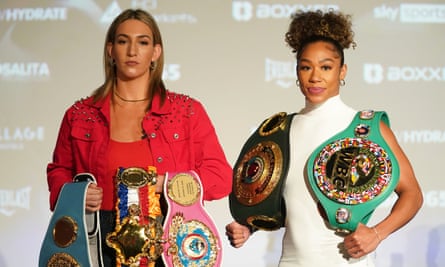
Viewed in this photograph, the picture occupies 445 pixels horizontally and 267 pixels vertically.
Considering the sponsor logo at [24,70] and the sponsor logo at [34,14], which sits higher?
the sponsor logo at [34,14]

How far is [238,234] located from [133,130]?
1.50ft

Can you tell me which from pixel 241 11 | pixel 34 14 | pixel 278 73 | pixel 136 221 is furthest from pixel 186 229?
pixel 34 14

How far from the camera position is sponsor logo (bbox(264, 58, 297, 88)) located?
3.73m

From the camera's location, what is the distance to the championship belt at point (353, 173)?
2123 mm

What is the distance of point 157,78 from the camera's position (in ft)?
7.39

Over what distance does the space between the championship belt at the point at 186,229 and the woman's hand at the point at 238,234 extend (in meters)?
0.26

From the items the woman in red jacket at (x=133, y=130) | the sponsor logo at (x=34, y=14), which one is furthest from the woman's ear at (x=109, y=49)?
the sponsor logo at (x=34, y=14)

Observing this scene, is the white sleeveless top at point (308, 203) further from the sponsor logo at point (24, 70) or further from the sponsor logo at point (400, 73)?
the sponsor logo at point (24, 70)

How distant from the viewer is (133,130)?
7.05 ft

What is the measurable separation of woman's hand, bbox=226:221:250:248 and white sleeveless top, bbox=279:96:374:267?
0.46ft

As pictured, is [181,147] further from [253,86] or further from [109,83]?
[253,86]

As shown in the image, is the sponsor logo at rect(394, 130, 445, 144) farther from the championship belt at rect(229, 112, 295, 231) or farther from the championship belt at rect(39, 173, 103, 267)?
the championship belt at rect(39, 173, 103, 267)

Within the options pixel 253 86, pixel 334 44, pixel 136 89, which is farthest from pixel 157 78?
pixel 253 86

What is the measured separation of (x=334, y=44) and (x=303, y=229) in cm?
54
